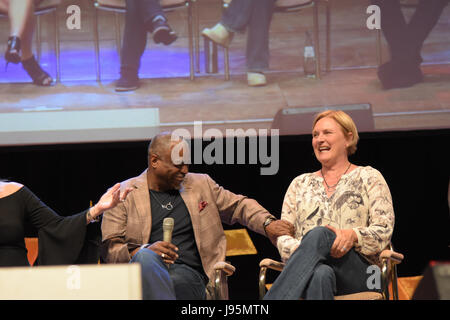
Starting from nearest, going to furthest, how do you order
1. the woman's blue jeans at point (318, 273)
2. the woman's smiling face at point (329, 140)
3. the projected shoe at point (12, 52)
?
the woman's blue jeans at point (318, 273) → the woman's smiling face at point (329, 140) → the projected shoe at point (12, 52)

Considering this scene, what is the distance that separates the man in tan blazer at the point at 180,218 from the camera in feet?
10.5

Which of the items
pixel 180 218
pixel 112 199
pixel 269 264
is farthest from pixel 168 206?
pixel 269 264

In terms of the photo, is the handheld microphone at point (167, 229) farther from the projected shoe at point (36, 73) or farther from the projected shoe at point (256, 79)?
the projected shoe at point (36, 73)

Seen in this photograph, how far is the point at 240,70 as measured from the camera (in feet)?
14.2

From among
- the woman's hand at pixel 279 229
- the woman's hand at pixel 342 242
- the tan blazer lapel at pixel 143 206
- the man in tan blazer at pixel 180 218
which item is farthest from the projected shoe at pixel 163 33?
the woman's hand at pixel 342 242

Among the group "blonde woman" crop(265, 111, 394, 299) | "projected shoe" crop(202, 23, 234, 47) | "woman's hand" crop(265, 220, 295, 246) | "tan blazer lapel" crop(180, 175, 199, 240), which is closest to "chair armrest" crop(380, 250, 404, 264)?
"blonde woman" crop(265, 111, 394, 299)

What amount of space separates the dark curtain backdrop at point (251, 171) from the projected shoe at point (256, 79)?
395mm

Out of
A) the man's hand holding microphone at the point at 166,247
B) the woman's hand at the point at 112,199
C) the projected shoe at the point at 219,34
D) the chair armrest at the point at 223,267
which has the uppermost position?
the projected shoe at the point at 219,34

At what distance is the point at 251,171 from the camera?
431 centimetres

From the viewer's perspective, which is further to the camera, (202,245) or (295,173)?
(295,173)

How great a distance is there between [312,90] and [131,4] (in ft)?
4.17

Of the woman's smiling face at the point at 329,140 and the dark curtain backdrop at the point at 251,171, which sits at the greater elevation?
the woman's smiling face at the point at 329,140

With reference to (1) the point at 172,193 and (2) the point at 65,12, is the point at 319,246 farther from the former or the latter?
(2) the point at 65,12
